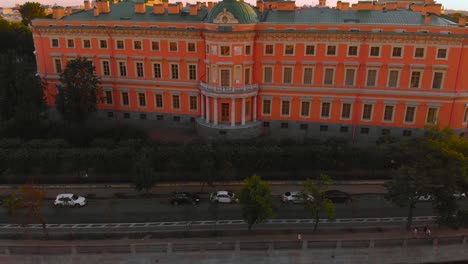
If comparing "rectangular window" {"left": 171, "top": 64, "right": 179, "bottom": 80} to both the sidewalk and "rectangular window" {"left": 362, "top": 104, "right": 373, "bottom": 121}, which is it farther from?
"rectangular window" {"left": 362, "top": 104, "right": 373, "bottom": 121}

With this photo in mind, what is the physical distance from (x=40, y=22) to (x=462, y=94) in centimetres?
6237

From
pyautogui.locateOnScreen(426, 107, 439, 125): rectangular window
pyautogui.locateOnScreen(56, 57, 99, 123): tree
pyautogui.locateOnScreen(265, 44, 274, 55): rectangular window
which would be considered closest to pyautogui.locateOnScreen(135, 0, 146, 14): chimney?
pyautogui.locateOnScreen(56, 57, 99, 123): tree

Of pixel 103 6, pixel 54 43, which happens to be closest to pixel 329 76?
pixel 103 6

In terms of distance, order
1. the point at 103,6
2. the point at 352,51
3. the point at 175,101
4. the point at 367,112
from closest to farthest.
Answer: the point at 352,51 < the point at 367,112 < the point at 175,101 < the point at 103,6

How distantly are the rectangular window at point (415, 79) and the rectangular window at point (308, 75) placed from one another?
44.0 feet

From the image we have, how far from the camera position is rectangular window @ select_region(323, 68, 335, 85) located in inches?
2124

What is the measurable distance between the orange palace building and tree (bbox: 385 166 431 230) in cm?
1904

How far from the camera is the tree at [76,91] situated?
173 feet

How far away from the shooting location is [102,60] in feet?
195

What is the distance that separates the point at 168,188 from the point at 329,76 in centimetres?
2745

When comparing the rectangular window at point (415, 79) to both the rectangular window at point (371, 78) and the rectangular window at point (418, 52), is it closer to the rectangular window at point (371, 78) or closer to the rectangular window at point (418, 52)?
the rectangular window at point (418, 52)

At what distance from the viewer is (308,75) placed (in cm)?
5475

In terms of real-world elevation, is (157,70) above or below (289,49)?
below

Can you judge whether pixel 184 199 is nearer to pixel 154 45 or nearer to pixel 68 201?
pixel 68 201
